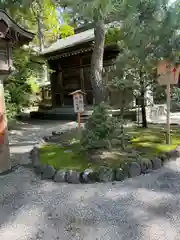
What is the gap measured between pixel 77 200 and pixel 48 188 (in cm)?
→ 60

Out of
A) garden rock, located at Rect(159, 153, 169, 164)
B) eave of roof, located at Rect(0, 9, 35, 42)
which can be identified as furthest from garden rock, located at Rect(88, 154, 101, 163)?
eave of roof, located at Rect(0, 9, 35, 42)

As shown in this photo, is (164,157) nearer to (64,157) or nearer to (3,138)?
(64,157)

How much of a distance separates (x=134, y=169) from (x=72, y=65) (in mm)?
8916

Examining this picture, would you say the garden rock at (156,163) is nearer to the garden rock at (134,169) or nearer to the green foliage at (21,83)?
the garden rock at (134,169)

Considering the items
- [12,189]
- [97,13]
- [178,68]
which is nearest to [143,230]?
[12,189]

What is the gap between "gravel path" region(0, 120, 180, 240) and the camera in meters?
2.13

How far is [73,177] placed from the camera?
334 cm

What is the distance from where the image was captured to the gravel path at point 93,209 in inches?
84.0

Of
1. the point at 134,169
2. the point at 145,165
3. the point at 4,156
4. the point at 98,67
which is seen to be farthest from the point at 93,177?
the point at 98,67

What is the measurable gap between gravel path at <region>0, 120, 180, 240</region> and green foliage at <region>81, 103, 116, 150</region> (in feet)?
3.36

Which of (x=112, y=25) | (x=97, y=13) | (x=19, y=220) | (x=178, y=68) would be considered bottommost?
(x=19, y=220)

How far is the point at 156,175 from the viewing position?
3.43 m

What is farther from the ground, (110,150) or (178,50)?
(178,50)

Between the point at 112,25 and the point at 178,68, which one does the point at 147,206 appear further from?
the point at 112,25
